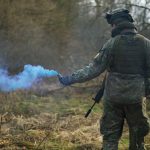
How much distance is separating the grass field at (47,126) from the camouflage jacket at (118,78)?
6.10 ft

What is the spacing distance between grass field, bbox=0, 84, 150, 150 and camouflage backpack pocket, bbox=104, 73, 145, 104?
1876 millimetres

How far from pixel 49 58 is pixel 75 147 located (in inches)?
700

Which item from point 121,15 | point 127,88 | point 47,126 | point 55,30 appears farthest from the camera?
point 55,30

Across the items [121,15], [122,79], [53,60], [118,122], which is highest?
[53,60]

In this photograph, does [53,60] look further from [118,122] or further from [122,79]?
[122,79]

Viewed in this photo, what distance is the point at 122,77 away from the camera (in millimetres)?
6445

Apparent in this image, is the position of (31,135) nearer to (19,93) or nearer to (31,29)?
(19,93)

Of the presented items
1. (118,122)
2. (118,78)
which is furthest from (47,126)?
(118,78)

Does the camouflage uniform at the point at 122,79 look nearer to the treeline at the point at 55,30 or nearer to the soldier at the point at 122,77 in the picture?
the soldier at the point at 122,77

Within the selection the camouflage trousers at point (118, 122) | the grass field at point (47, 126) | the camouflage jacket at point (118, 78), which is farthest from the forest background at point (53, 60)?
the camouflage jacket at point (118, 78)

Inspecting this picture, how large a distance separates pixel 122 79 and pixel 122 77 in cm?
3

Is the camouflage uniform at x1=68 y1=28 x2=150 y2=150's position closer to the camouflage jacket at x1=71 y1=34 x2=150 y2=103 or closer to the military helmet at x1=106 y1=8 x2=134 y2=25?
the camouflage jacket at x1=71 y1=34 x2=150 y2=103

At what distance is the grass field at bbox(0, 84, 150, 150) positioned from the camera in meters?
8.17

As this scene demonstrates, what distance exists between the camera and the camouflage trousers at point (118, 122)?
655cm
